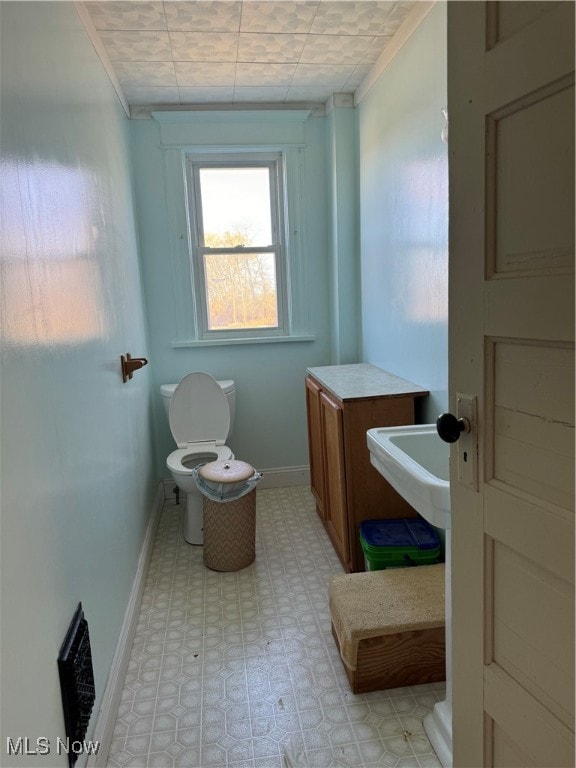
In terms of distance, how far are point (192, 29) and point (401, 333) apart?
163cm

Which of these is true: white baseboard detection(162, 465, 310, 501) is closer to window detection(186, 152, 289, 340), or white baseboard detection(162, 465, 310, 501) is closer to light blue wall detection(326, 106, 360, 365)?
light blue wall detection(326, 106, 360, 365)

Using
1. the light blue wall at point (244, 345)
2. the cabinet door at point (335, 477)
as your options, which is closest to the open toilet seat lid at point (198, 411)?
the light blue wall at point (244, 345)

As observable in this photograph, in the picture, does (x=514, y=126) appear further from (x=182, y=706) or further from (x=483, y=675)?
(x=182, y=706)

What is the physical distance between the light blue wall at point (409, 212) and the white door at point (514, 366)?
1080 millimetres

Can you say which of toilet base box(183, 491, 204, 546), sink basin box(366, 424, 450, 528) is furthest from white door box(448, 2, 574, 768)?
toilet base box(183, 491, 204, 546)

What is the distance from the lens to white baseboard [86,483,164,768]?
145 centimetres

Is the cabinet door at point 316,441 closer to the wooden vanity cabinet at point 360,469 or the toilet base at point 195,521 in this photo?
the wooden vanity cabinet at point 360,469

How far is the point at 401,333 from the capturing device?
8.09 ft

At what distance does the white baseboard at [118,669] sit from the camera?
4.74 feet

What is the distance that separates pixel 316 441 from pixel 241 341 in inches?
35.4

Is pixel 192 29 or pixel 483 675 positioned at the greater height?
pixel 192 29

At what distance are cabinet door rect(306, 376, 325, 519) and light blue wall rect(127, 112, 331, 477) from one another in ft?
1.53

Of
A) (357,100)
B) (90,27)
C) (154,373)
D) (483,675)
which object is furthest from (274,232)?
(483,675)

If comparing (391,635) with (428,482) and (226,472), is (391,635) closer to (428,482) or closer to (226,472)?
(428,482)
